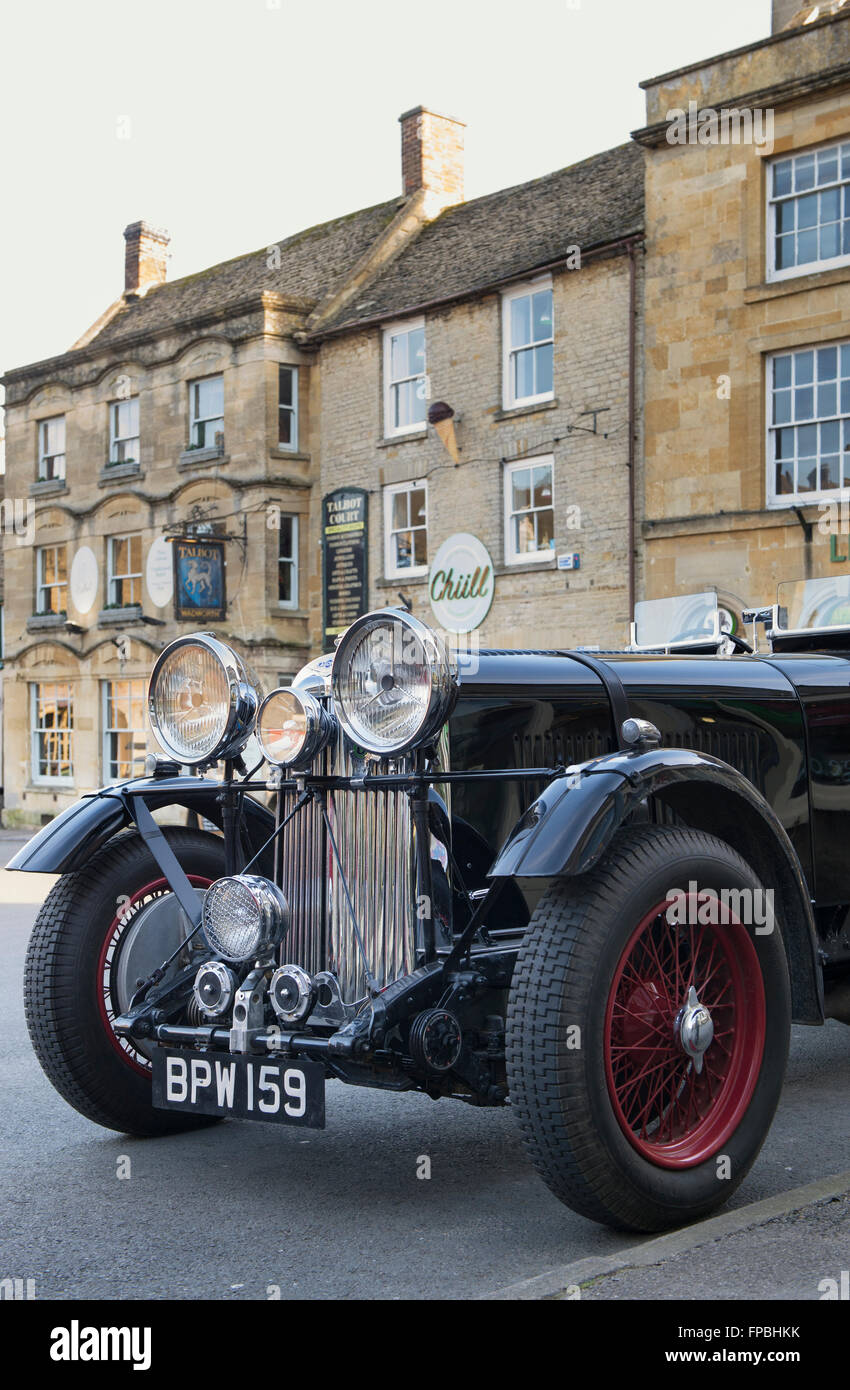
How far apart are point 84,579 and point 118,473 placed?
7.39 feet

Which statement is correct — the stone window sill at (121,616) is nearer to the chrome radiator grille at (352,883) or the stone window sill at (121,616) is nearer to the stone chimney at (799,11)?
the stone chimney at (799,11)

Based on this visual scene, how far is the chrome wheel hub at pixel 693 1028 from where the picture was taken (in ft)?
11.9

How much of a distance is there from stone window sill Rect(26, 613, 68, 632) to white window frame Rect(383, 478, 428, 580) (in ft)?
27.4

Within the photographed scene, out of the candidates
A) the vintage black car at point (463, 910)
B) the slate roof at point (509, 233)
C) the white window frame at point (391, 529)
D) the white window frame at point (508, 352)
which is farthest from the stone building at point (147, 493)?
the vintage black car at point (463, 910)

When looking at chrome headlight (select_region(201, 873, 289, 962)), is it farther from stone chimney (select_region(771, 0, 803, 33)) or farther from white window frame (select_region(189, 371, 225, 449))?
white window frame (select_region(189, 371, 225, 449))

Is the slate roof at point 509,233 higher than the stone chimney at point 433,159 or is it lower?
lower

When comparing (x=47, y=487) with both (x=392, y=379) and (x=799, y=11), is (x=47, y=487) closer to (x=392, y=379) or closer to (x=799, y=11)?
(x=392, y=379)

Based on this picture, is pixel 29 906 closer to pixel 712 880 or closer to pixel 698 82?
pixel 712 880

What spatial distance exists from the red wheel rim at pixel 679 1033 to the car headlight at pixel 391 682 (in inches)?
30.9

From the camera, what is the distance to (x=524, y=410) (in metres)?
19.6

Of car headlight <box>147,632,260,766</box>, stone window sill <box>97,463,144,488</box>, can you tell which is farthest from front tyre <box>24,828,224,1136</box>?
stone window sill <box>97,463,144,488</box>

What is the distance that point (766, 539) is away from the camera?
16.6m

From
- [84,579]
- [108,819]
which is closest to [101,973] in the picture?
[108,819]

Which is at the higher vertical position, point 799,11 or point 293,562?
point 799,11
